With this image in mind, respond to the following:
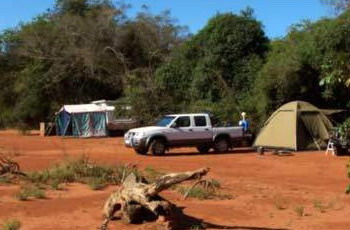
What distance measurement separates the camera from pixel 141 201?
11531 millimetres

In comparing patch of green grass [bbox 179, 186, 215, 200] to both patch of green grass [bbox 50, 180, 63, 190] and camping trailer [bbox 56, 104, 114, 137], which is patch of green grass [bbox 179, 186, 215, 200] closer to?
patch of green grass [bbox 50, 180, 63, 190]

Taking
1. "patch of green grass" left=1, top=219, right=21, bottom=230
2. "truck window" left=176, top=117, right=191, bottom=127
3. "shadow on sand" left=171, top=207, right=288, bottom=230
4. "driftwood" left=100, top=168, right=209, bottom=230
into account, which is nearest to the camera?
"patch of green grass" left=1, top=219, right=21, bottom=230

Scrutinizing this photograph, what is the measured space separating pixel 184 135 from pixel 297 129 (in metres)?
5.00

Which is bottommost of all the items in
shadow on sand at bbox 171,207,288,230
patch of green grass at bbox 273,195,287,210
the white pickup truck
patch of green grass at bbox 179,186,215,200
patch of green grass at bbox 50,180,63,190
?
shadow on sand at bbox 171,207,288,230

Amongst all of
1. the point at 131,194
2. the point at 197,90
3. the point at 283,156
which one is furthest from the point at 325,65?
the point at 197,90

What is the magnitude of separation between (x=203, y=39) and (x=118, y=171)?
23.9 metres

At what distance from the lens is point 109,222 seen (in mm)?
12000

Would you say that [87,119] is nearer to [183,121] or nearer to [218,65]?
[218,65]

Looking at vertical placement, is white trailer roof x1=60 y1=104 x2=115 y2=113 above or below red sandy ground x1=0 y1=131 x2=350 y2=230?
above

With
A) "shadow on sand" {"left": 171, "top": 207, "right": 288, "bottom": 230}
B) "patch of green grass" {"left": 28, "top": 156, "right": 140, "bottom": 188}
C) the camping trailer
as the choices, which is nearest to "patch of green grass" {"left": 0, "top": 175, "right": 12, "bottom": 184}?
"patch of green grass" {"left": 28, "top": 156, "right": 140, "bottom": 188}

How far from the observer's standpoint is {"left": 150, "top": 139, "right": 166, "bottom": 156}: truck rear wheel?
27858mm

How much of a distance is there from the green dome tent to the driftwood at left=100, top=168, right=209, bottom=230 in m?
17.8

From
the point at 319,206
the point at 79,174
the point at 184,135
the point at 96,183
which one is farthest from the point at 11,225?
the point at 184,135

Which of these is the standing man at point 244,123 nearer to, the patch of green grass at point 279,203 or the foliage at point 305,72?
the foliage at point 305,72
